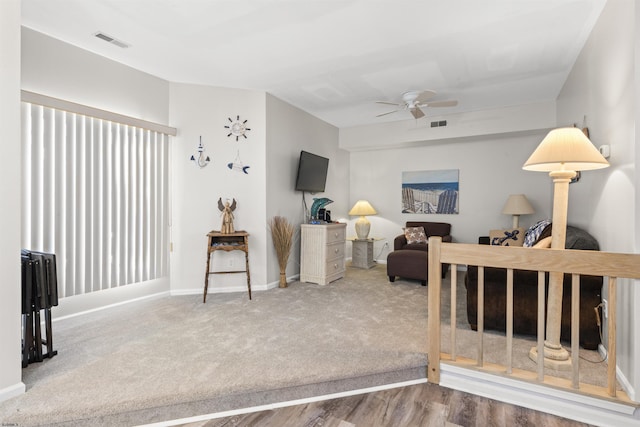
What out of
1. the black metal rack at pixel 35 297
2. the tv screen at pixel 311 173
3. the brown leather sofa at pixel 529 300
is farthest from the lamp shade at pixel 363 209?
the black metal rack at pixel 35 297

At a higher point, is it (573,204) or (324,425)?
(573,204)

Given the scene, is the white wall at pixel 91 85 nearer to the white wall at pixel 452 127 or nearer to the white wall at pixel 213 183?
the white wall at pixel 213 183

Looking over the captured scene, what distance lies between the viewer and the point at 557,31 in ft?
8.82

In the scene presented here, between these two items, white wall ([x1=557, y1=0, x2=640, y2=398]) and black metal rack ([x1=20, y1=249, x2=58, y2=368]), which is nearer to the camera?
white wall ([x1=557, y1=0, x2=640, y2=398])

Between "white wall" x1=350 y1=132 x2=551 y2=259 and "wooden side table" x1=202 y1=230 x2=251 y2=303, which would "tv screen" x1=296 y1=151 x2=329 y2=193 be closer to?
"wooden side table" x1=202 y1=230 x2=251 y2=303

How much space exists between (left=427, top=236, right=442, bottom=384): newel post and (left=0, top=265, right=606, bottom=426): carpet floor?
0.08 m

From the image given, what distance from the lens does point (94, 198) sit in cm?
313

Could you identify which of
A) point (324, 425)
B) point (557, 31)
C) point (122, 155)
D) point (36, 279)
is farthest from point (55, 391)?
point (557, 31)

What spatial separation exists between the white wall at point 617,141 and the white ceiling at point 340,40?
13.3 inches

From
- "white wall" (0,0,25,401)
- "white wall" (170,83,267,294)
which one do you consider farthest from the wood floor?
"white wall" (170,83,267,294)

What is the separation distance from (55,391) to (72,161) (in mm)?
2049

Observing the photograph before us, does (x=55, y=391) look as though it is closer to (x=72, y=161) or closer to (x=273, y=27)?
(x=72, y=161)

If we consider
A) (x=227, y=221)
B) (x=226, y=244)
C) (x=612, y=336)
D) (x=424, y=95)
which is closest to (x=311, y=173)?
(x=227, y=221)

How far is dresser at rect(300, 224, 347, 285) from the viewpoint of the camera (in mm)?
4371
